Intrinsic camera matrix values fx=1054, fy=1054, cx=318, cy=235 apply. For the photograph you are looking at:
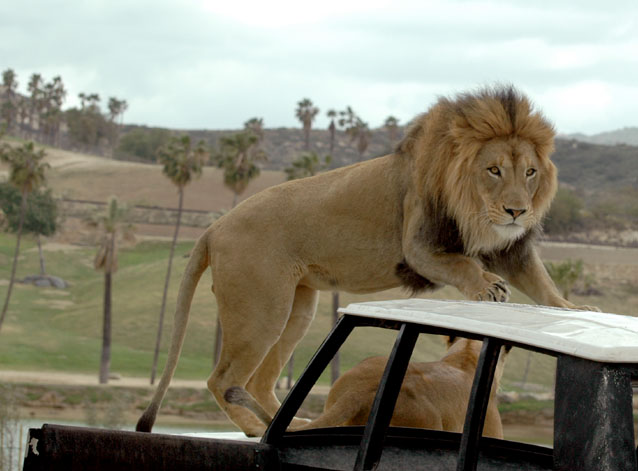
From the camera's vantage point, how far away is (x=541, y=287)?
5.54 metres

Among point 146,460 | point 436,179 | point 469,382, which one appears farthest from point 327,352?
point 436,179

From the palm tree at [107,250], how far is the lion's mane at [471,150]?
45.2 meters

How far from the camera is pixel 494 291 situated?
16.4 feet

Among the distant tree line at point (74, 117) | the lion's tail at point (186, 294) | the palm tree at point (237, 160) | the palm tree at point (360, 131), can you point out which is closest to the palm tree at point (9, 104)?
the distant tree line at point (74, 117)

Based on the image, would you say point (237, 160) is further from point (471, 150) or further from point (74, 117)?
point (74, 117)

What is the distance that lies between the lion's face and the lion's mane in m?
0.04

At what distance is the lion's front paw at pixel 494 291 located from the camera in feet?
16.2

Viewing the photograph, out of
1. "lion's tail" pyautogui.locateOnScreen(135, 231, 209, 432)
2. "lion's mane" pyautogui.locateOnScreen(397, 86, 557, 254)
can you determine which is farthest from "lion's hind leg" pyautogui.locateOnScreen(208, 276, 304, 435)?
"lion's mane" pyautogui.locateOnScreen(397, 86, 557, 254)

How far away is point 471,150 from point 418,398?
1765 mm

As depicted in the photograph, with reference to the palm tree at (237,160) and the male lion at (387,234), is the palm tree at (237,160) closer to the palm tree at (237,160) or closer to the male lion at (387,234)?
the palm tree at (237,160)

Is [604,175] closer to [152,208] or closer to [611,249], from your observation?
[611,249]

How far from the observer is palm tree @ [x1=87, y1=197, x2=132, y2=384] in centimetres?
5012

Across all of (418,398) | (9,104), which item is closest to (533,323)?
(418,398)

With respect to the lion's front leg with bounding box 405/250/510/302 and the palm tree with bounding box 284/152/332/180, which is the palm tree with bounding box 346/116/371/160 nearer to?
the palm tree with bounding box 284/152/332/180
